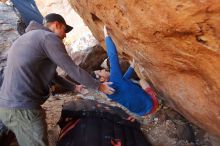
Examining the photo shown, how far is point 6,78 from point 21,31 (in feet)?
9.10

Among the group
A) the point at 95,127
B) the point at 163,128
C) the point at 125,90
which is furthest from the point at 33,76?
the point at 163,128

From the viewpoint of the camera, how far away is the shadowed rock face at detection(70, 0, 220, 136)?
251 centimetres

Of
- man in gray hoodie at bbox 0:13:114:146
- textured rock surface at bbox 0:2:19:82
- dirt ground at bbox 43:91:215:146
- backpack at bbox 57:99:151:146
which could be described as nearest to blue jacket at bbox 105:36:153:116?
man in gray hoodie at bbox 0:13:114:146

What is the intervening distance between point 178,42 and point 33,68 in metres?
1.50

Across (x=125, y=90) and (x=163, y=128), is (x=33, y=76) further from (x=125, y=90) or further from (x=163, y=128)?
(x=163, y=128)

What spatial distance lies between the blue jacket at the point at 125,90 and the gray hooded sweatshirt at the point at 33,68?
298mm

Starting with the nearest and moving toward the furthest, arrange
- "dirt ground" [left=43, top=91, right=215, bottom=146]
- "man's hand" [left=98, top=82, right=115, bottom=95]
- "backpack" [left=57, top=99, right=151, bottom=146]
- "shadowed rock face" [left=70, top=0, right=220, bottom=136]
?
1. "shadowed rock face" [left=70, top=0, right=220, bottom=136]
2. "man's hand" [left=98, top=82, right=115, bottom=95]
3. "backpack" [left=57, top=99, right=151, bottom=146]
4. "dirt ground" [left=43, top=91, right=215, bottom=146]

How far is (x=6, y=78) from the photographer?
3598 mm

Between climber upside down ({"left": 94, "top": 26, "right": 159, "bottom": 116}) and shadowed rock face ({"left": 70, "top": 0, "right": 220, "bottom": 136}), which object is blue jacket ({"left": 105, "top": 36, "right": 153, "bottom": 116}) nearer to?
climber upside down ({"left": 94, "top": 26, "right": 159, "bottom": 116})

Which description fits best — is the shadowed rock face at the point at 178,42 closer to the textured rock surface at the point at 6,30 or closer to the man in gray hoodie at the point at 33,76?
the man in gray hoodie at the point at 33,76

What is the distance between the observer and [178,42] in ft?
9.66

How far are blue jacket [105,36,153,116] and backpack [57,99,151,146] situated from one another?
54cm

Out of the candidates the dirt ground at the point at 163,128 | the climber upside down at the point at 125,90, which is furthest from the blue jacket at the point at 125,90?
the dirt ground at the point at 163,128

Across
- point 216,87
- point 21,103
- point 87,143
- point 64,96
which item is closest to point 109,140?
point 87,143
